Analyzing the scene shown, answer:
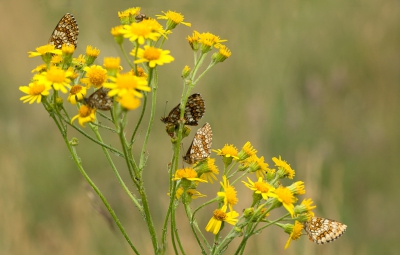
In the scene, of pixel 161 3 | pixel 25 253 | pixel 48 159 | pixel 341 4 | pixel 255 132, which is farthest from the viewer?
pixel 161 3

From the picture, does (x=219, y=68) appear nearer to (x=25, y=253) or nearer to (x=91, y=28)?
(x=91, y=28)

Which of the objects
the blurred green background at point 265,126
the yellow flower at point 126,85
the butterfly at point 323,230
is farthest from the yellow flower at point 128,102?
the blurred green background at point 265,126

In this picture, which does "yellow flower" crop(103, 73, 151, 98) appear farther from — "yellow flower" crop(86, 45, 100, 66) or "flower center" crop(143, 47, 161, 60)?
"yellow flower" crop(86, 45, 100, 66)

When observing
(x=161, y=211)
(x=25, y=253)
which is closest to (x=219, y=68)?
(x=161, y=211)

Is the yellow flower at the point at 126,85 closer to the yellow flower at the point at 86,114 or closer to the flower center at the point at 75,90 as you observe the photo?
the yellow flower at the point at 86,114

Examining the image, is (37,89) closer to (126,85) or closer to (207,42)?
(126,85)

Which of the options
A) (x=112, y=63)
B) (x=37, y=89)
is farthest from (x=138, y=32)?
(x=37, y=89)
